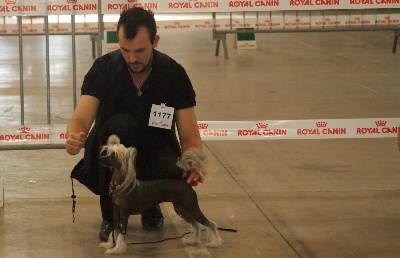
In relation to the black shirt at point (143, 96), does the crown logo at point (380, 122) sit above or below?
below

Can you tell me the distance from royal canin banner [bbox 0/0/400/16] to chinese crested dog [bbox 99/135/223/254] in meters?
1.82

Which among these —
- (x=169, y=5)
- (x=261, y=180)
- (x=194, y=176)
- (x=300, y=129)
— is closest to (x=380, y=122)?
(x=300, y=129)

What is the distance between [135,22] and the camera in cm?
457

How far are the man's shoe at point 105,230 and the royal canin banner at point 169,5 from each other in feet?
5.92

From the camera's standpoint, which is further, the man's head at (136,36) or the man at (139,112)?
the man at (139,112)

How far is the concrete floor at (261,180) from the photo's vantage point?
487 centimetres

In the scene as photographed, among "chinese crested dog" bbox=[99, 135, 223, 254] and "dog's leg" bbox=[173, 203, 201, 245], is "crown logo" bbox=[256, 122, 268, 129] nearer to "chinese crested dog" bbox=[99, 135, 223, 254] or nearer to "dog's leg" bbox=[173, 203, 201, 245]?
"dog's leg" bbox=[173, 203, 201, 245]

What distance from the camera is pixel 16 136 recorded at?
6109 mm

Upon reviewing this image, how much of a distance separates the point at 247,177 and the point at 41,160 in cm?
161

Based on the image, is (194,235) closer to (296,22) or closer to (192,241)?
(192,241)

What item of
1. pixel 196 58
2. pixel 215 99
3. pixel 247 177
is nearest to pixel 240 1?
pixel 247 177

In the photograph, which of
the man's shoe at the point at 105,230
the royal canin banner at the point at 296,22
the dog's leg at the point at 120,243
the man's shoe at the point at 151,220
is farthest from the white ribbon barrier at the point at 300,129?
the royal canin banner at the point at 296,22

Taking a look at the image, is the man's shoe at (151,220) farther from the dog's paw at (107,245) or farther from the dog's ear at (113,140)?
the dog's ear at (113,140)

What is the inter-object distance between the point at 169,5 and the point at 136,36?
1767 millimetres
